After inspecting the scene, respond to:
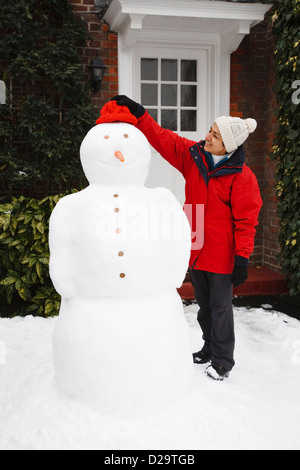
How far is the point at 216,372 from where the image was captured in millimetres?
2859

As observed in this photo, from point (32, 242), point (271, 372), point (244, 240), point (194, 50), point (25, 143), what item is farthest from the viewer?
point (194, 50)

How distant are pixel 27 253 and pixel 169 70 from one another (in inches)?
111

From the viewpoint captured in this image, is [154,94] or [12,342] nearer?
[12,342]

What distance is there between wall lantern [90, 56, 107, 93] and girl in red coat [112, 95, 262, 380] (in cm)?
224

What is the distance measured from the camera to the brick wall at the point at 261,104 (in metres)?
5.41

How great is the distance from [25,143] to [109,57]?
4.51ft

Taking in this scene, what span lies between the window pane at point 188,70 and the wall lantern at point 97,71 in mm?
1041

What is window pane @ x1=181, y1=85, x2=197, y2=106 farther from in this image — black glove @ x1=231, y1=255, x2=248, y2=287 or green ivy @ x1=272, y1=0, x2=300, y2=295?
black glove @ x1=231, y1=255, x2=248, y2=287

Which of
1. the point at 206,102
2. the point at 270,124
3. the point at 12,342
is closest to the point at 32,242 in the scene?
the point at 12,342

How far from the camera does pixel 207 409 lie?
2.41 meters

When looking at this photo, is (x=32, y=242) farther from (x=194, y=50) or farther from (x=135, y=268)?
(x=194, y=50)

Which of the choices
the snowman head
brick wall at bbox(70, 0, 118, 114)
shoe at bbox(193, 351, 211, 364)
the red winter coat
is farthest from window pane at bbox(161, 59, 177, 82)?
shoe at bbox(193, 351, 211, 364)

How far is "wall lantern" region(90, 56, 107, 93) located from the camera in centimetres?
483

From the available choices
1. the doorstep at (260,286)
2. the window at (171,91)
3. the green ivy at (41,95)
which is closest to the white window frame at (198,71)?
the window at (171,91)
